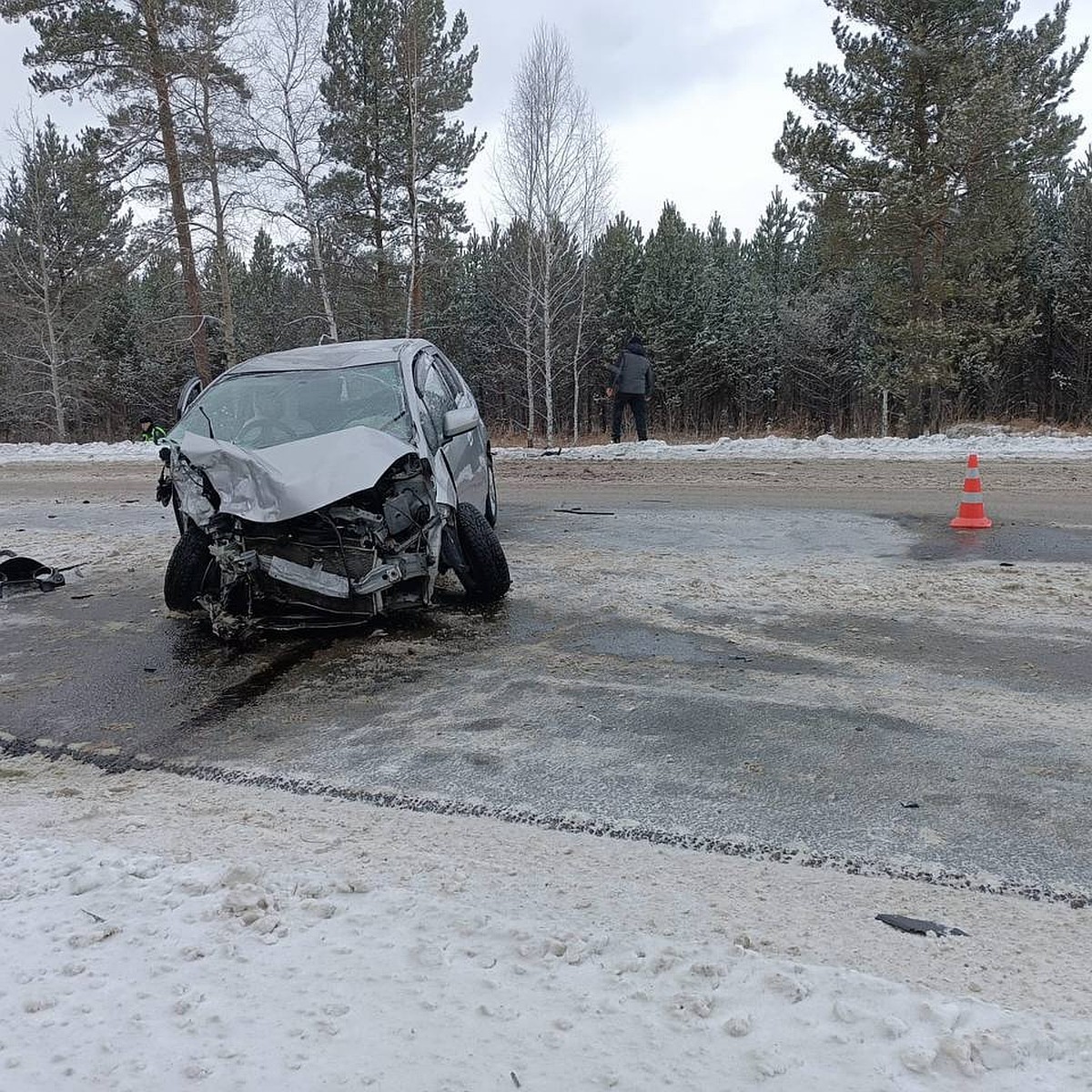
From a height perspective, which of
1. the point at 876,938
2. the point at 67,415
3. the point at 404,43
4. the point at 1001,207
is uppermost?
the point at 404,43

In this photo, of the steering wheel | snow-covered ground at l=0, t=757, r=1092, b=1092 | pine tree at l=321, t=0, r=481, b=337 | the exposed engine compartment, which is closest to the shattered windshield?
the steering wheel

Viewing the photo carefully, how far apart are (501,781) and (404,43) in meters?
25.0

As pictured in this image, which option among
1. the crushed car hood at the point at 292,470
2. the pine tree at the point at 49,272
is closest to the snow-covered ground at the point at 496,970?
the crushed car hood at the point at 292,470

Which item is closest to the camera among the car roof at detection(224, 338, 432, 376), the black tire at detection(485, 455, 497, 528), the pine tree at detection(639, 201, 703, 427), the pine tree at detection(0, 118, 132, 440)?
the car roof at detection(224, 338, 432, 376)

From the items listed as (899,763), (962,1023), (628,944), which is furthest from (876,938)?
(899,763)

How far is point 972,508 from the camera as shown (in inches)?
326

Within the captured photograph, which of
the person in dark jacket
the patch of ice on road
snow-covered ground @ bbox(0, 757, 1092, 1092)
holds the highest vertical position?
the person in dark jacket

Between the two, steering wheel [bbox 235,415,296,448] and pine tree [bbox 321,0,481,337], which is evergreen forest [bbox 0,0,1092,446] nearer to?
pine tree [bbox 321,0,481,337]

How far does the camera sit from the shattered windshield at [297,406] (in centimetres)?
571

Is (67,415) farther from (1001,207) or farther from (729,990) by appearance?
(729,990)

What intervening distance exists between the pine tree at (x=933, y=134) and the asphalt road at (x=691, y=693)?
47.7 feet

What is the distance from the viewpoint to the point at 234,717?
422cm

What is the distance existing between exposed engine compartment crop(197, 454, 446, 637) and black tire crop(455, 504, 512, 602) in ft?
1.93

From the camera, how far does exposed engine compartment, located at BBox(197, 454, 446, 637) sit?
15.6ft
